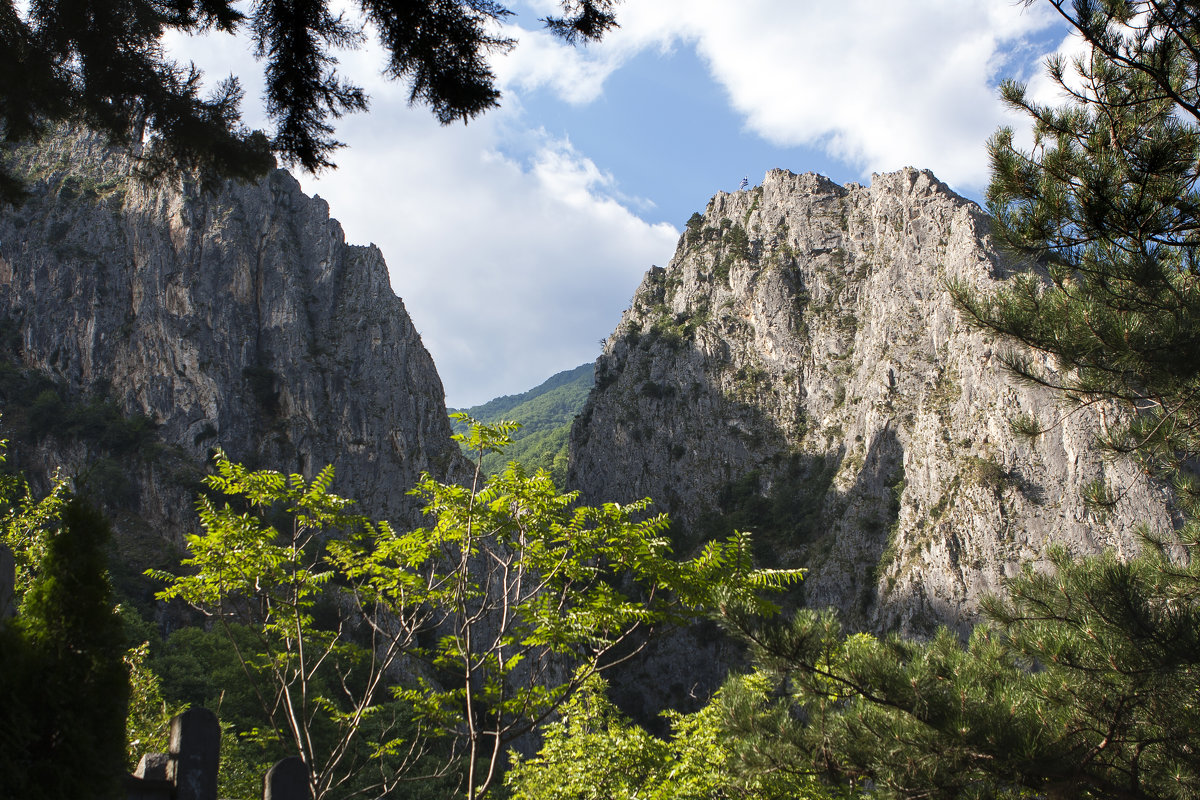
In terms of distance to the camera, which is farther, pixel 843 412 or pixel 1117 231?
pixel 843 412

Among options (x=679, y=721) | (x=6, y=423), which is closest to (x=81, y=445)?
(x=6, y=423)

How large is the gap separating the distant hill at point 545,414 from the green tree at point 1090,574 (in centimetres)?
7686

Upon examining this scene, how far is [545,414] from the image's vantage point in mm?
124188

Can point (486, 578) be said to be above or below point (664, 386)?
below

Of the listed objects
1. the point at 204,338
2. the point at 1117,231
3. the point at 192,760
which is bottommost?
the point at 192,760

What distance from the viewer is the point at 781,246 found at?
78.3 meters

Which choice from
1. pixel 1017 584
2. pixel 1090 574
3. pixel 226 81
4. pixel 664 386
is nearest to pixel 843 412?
pixel 664 386

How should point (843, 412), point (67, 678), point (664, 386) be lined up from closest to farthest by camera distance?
1. point (67, 678)
2. point (843, 412)
3. point (664, 386)

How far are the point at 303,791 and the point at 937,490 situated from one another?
5623cm

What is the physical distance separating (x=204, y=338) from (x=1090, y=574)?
64.1m

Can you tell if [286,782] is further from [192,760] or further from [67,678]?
[67,678]

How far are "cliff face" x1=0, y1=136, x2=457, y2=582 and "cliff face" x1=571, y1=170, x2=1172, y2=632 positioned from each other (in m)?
21.6

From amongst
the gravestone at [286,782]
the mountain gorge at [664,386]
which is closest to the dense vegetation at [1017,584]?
the gravestone at [286,782]

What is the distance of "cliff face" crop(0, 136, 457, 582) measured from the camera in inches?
2212
